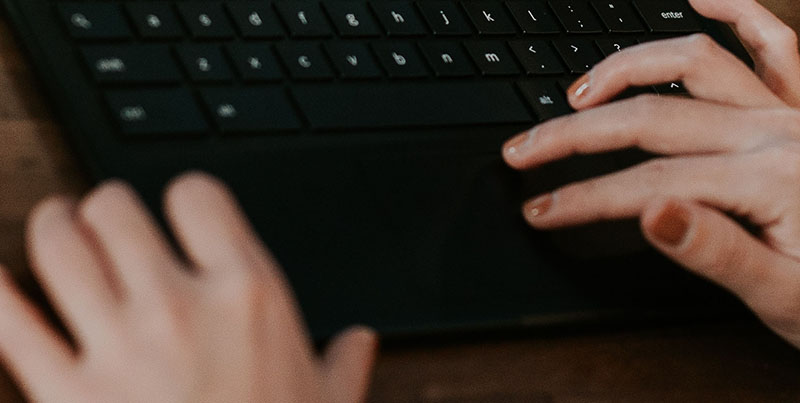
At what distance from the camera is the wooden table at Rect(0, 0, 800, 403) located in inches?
16.8

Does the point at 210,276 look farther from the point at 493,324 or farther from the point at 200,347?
the point at 493,324

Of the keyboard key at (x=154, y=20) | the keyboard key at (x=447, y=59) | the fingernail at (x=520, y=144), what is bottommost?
the fingernail at (x=520, y=144)

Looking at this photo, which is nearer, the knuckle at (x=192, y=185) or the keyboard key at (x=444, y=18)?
the knuckle at (x=192, y=185)

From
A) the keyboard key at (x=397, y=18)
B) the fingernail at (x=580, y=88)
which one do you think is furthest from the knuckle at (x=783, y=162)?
the keyboard key at (x=397, y=18)

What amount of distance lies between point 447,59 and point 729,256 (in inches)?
7.8

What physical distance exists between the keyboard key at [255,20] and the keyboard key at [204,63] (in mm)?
23

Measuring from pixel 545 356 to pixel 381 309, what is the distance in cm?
10

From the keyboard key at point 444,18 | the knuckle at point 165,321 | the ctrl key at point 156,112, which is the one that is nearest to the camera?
the knuckle at point 165,321

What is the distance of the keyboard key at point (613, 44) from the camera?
1.86ft

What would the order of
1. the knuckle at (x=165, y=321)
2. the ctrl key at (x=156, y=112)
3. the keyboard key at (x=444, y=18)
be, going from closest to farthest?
the knuckle at (x=165, y=321)
the ctrl key at (x=156, y=112)
the keyboard key at (x=444, y=18)

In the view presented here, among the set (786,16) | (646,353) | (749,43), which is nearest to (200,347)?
(646,353)

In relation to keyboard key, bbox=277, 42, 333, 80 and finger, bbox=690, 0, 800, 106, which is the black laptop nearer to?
keyboard key, bbox=277, 42, 333, 80

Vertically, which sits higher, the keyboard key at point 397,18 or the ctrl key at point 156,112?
the ctrl key at point 156,112

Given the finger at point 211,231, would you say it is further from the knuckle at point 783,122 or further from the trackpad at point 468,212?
the knuckle at point 783,122
